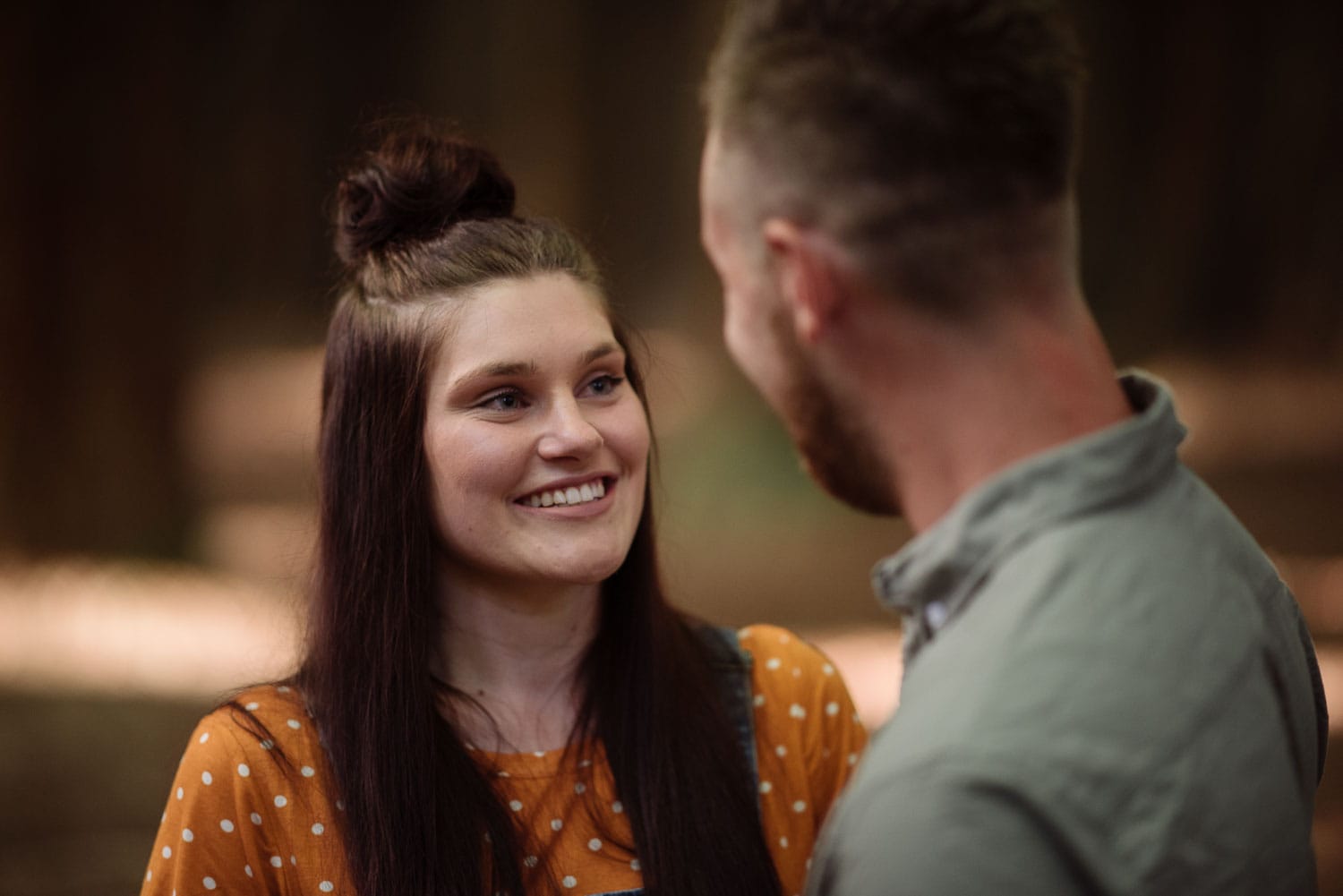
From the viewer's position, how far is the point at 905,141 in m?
1.03

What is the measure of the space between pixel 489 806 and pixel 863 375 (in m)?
0.87

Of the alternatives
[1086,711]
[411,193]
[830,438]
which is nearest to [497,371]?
[411,193]

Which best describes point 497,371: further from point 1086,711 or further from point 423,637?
point 1086,711

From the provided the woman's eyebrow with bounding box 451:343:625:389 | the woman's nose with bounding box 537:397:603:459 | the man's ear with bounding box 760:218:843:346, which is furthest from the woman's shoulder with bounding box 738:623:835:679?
the man's ear with bounding box 760:218:843:346

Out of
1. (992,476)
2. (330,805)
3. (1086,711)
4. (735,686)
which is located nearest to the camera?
(1086,711)

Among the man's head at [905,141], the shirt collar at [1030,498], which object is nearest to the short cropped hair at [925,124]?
the man's head at [905,141]

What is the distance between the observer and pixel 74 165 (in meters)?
5.45

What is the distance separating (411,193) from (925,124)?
1027 mm

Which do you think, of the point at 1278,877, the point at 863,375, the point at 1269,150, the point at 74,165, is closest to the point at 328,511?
the point at 863,375

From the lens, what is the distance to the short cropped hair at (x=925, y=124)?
1017 millimetres

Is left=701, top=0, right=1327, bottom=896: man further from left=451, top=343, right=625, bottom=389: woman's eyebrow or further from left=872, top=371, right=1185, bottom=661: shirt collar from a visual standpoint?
left=451, top=343, right=625, bottom=389: woman's eyebrow

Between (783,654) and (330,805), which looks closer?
(330,805)

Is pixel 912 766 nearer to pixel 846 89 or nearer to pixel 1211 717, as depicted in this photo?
pixel 1211 717

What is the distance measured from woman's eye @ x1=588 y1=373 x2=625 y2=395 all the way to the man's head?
2.47 feet
